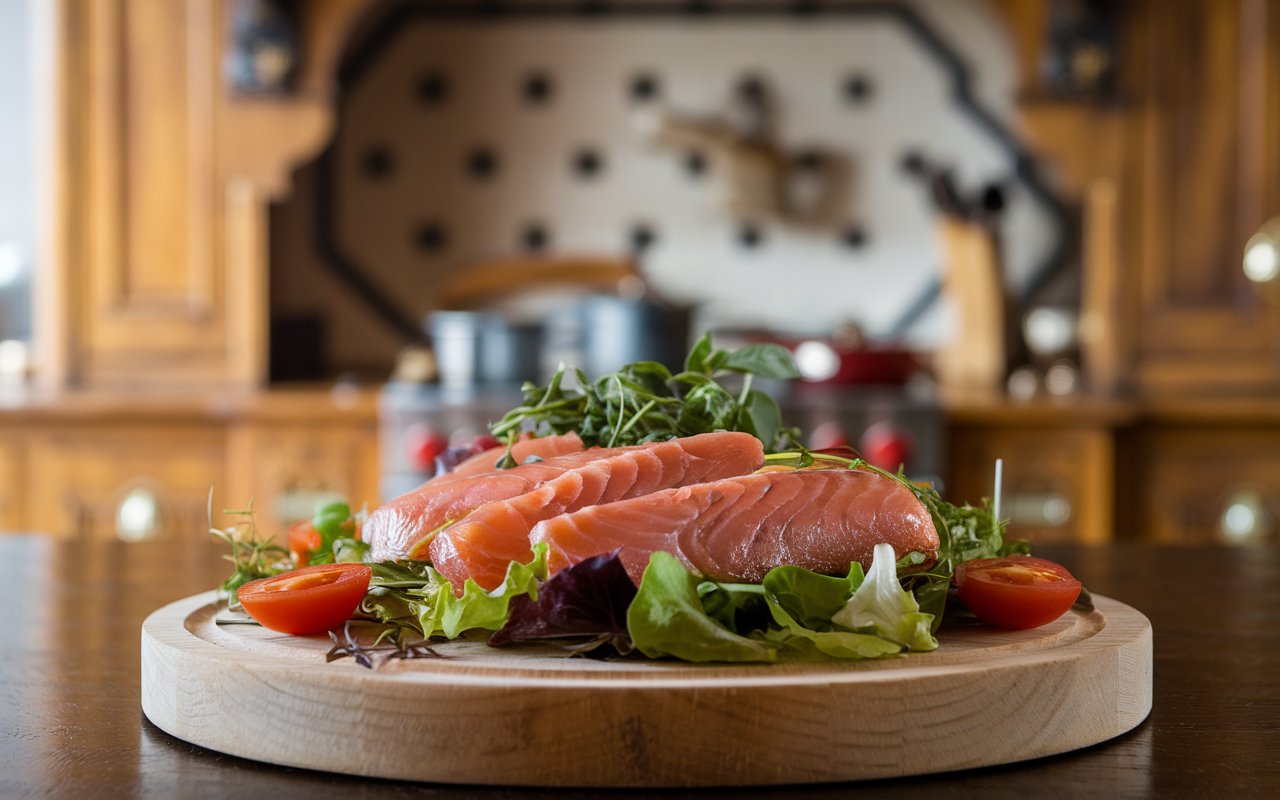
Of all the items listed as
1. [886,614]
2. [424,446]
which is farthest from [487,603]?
[424,446]

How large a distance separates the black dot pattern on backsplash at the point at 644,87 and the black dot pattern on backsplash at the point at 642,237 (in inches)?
13.7

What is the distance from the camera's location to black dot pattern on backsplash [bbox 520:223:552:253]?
3799mm

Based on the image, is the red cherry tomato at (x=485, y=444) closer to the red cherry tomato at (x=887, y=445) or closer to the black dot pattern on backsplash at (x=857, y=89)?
the red cherry tomato at (x=887, y=445)

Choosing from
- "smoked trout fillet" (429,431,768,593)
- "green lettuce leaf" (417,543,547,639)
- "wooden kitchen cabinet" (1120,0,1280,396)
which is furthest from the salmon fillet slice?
"wooden kitchen cabinet" (1120,0,1280,396)

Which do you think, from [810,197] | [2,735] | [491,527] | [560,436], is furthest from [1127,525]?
[2,735]

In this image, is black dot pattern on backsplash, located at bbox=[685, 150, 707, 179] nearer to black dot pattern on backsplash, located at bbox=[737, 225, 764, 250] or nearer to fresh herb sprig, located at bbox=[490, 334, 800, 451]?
black dot pattern on backsplash, located at bbox=[737, 225, 764, 250]

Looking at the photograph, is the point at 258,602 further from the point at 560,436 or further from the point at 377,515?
the point at 560,436

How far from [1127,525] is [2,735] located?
2.77 metres

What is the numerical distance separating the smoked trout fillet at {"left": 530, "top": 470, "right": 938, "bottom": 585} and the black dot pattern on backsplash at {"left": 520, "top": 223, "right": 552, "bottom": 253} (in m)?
2.96

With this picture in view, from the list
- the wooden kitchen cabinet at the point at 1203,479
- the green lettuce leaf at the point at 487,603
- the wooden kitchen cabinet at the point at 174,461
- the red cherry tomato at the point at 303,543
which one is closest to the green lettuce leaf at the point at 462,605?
the green lettuce leaf at the point at 487,603

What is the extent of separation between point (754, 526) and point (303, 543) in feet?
1.39

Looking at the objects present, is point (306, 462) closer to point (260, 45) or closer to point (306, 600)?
point (260, 45)

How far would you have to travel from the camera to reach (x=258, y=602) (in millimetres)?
840

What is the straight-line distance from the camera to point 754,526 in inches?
34.4
